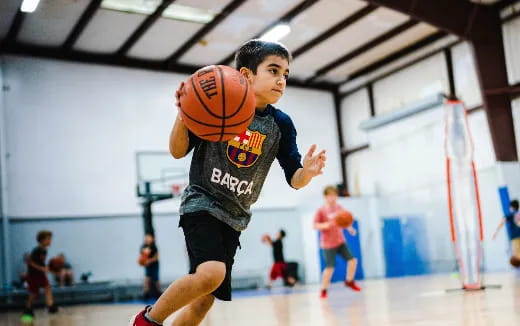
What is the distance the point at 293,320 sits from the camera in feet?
16.7

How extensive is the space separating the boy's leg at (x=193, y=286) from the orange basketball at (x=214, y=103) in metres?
0.56

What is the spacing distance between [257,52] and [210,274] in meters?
1.06

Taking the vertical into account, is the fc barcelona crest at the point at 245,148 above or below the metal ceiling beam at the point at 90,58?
below

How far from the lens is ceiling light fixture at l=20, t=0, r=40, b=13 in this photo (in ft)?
39.8

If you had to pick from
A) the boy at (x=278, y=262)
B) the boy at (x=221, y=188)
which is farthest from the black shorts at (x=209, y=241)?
the boy at (x=278, y=262)

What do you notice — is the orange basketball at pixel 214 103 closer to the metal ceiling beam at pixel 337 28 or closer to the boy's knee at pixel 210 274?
the boy's knee at pixel 210 274

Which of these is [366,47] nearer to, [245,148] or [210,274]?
[245,148]

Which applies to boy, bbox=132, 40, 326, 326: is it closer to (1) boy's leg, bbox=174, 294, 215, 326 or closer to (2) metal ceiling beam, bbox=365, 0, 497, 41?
(1) boy's leg, bbox=174, 294, 215, 326

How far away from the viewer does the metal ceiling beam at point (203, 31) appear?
529 inches

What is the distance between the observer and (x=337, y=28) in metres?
15.1

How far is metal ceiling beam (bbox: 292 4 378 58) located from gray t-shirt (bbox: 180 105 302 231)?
12.0m

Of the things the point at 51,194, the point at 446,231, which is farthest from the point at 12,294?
the point at 446,231

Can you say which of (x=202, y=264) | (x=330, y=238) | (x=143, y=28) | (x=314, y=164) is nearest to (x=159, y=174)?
(x=143, y=28)

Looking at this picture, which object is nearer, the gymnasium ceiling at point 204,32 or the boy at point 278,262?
the gymnasium ceiling at point 204,32
